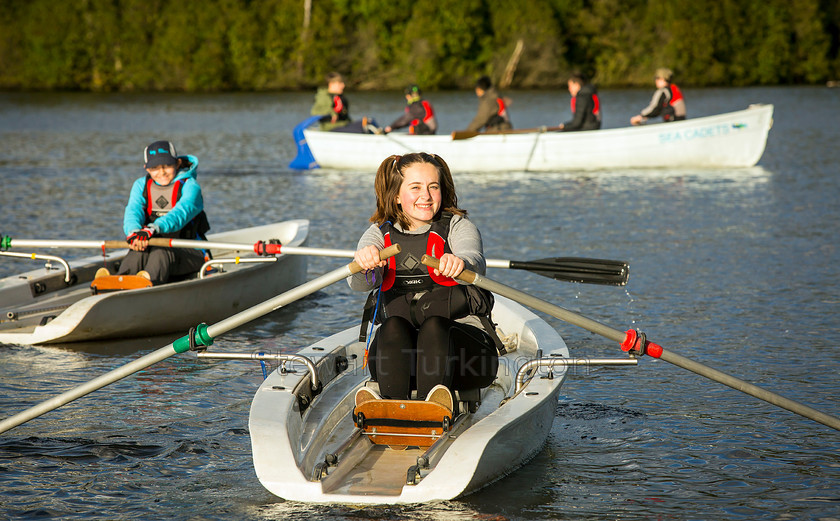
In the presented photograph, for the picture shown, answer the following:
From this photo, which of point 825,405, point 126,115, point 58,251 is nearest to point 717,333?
point 825,405

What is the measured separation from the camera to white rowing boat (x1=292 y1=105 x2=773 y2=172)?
700 inches

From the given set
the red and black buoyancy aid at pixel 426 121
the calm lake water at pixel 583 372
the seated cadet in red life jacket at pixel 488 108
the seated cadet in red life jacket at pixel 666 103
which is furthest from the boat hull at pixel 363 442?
the red and black buoyancy aid at pixel 426 121

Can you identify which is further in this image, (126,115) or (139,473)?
(126,115)

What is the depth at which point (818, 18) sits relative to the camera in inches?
2183

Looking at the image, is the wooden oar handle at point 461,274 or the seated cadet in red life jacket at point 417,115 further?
the seated cadet in red life jacket at point 417,115

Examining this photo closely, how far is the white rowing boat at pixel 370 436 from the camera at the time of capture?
14.1ft

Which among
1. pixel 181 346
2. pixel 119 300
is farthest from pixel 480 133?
pixel 181 346

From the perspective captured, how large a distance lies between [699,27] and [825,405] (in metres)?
51.5

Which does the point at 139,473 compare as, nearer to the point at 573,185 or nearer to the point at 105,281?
the point at 105,281

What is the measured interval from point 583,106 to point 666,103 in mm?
1573

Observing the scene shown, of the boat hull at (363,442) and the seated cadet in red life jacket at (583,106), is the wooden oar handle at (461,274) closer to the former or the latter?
the boat hull at (363,442)

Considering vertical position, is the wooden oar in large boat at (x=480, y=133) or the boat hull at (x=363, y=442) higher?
the wooden oar in large boat at (x=480, y=133)

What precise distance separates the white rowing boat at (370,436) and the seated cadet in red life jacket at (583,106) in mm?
12186

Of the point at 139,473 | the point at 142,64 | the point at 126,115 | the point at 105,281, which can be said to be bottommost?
the point at 139,473
